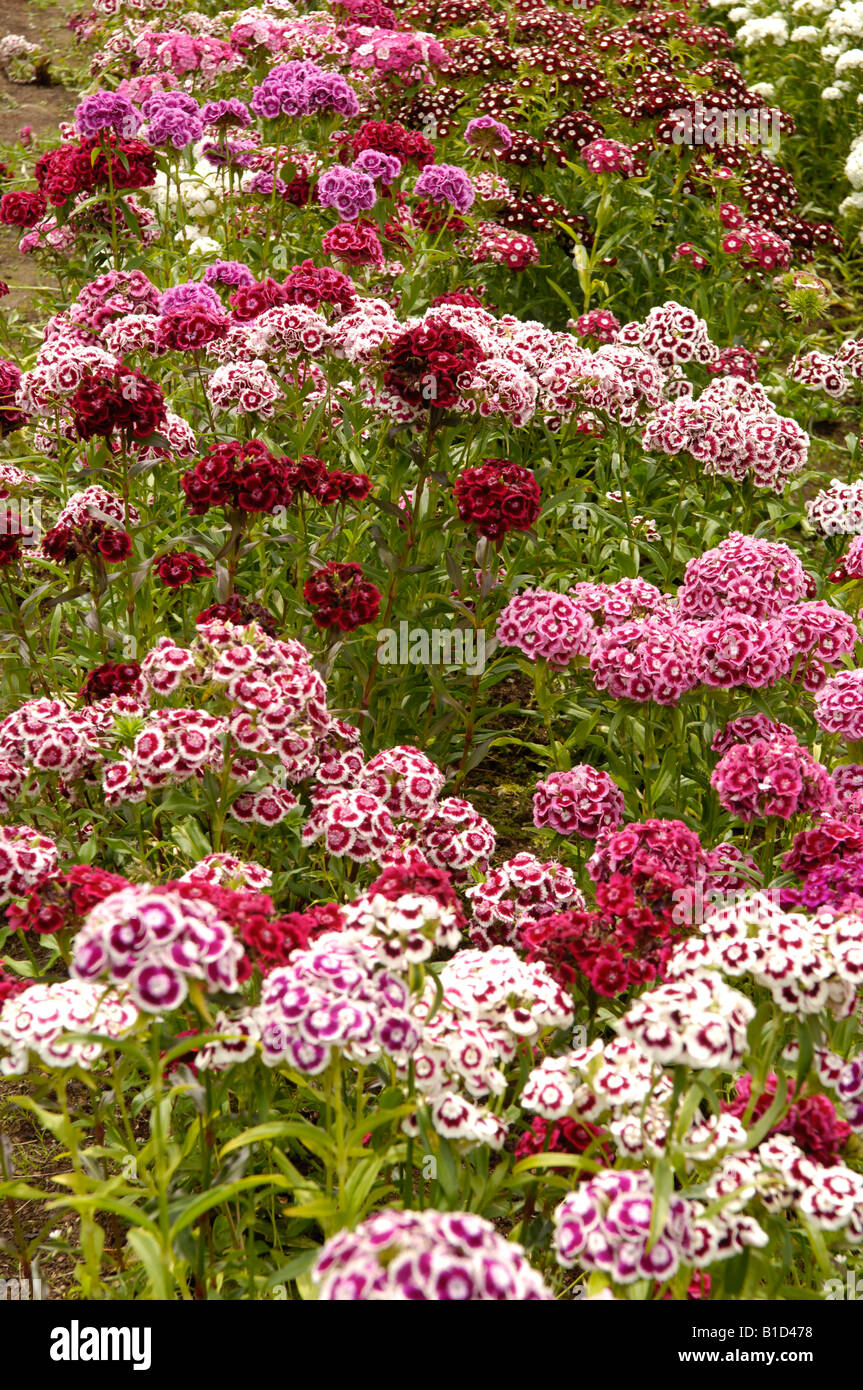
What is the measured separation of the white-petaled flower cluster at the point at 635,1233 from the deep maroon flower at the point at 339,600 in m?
1.90

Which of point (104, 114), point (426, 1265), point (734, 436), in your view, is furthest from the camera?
point (104, 114)

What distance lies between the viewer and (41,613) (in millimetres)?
5250

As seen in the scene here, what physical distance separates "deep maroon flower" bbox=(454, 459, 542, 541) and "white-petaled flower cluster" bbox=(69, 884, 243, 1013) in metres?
2.05

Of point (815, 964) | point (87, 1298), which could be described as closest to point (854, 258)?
point (815, 964)

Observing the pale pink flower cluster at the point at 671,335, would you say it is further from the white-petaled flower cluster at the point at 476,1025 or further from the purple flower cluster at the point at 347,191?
the white-petaled flower cluster at the point at 476,1025

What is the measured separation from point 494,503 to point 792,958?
1.94 m

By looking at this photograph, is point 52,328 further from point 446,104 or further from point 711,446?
point 446,104

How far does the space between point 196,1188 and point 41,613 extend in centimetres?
278

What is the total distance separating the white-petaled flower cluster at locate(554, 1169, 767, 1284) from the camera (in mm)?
1991

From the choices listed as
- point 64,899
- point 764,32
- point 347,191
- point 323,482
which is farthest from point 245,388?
point 764,32

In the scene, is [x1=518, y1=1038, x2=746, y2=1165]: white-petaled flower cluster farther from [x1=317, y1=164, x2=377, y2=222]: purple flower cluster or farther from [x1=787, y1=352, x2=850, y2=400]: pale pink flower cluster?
[x1=317, y1=164, x2=377, y2=222]: purple flower cluster

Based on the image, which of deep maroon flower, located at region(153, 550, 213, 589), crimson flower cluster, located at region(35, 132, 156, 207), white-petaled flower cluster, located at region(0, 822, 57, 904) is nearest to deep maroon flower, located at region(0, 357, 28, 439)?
deep maroon flower, located at region(153, 550, 213, 589)

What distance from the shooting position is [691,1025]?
2.14m

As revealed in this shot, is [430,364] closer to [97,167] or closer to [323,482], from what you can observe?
[323,482]
